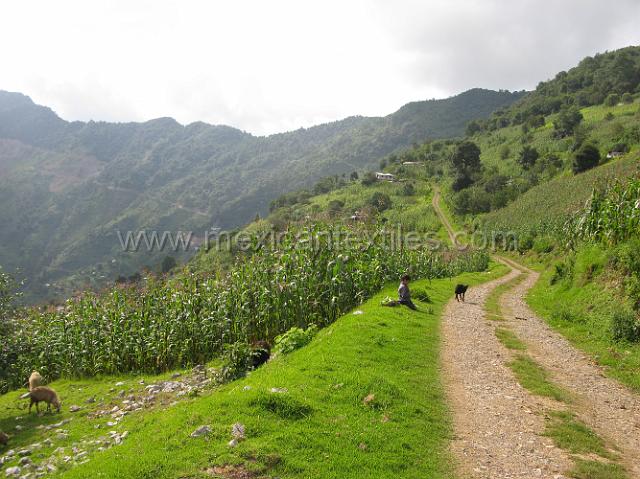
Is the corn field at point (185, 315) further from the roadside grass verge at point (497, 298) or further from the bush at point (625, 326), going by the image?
the bush at point (625, 326)

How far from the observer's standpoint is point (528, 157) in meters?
91.2

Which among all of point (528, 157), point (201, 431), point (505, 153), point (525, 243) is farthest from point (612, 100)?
point (201, 431)

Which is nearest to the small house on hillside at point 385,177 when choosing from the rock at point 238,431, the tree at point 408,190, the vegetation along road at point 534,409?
the tree at point 408,190

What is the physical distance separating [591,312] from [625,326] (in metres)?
3.43

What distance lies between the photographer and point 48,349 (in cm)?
1794

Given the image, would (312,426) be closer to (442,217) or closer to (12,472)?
(12,472)

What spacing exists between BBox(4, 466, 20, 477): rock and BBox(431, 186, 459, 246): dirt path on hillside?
6242 cm

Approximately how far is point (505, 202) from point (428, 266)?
5297cm

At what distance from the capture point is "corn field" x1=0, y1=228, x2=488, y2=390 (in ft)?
52.7

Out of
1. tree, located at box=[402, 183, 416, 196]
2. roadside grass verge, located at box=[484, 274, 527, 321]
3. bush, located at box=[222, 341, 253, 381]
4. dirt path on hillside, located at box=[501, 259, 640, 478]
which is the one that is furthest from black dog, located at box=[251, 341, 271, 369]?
tree, located at box=[402, 183, 416, 196]

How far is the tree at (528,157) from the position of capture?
297 ft

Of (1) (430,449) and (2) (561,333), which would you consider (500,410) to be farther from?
A: (2) (561,333)

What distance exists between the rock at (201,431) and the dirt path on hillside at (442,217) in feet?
205

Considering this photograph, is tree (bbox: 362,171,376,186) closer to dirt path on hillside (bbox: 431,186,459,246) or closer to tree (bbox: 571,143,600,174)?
dirt path on hillside (bbox: 431,186,459,246)
